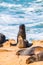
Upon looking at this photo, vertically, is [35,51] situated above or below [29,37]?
above

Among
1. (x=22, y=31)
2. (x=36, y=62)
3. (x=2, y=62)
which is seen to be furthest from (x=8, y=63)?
(x=22, y=31)

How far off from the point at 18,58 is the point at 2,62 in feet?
2.15

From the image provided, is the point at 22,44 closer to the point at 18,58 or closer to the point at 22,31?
the point at 22,31

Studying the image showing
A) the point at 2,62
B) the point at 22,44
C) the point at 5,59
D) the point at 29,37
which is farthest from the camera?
the point at 29,37

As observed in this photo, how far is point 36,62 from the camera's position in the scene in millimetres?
7070

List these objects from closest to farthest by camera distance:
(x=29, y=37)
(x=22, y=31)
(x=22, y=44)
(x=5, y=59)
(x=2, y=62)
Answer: (x=2, y=62)
(x=5, y=59)
(x=22, y=44)
(x=22, y=31)
(x=29, y=37)

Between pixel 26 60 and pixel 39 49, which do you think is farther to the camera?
pixel 39 49

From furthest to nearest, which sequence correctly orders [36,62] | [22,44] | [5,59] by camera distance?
[22,44] → [5,59] → [36,62]

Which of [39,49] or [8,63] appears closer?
[8,63]

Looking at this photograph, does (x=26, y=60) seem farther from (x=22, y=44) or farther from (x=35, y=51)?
(x=22, y=44)

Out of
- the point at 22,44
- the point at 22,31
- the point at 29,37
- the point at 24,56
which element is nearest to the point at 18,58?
the point at 24,56

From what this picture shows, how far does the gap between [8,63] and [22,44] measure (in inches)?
144

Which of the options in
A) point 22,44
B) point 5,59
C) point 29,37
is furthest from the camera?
point 29,37

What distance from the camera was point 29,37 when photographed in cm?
1490
